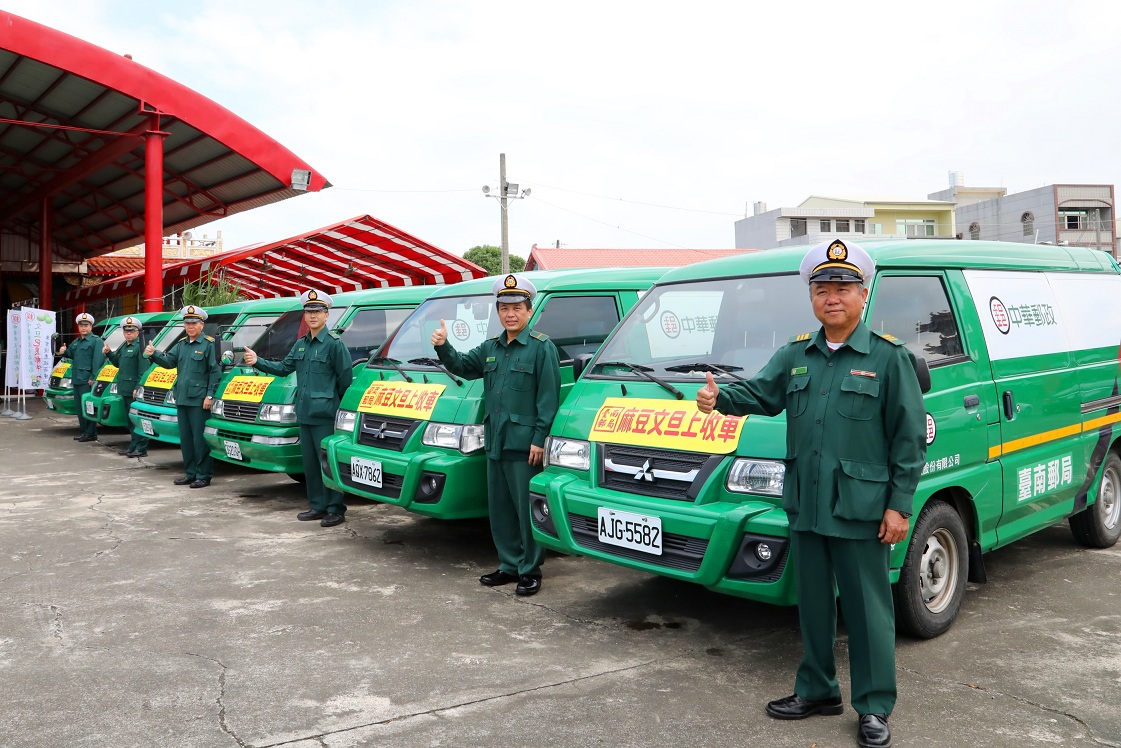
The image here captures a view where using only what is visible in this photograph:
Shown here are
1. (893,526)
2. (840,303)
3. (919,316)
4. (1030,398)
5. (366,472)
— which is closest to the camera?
(893,526)

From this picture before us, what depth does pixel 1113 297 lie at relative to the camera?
6.09 metres

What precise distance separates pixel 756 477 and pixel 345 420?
12.1 ft

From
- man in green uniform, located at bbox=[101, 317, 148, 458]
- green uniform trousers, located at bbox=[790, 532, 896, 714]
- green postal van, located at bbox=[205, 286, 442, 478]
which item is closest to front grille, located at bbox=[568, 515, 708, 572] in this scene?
green uniform trousers, located at bbox=[790, 532, 896, 714]

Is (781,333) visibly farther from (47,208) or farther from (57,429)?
(47,208)

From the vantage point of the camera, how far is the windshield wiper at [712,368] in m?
4.46

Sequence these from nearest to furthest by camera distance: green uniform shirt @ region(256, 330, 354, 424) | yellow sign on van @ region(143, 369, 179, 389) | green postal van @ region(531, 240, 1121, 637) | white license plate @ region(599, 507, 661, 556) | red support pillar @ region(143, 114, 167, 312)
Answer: green postal van @ region(531, 240, 1121, 637), white license plate @ region(599, 507, 661, 556), green uniform shirt @ region(256, 330, 354, 424), yellow sign on van @ region(143, 369, 179, 389), red support pillar @ region(143, 114, 167, 312)

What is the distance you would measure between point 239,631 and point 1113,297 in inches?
229

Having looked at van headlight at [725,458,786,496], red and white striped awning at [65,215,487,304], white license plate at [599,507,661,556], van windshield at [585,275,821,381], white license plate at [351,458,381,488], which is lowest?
white license plate at [599,507,661,556]

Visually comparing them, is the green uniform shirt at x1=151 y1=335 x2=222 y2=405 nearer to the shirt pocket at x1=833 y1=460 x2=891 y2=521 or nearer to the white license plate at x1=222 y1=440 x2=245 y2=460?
the white license plate at x1=222 y1=440 x2=245 y2=460


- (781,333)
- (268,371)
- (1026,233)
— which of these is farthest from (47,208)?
(1026,233)

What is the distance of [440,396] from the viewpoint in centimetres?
607

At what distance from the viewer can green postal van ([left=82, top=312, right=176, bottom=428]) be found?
1210 centimetres

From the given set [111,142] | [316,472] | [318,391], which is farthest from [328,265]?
[318,391]

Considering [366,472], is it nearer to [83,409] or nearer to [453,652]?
[453,652]
